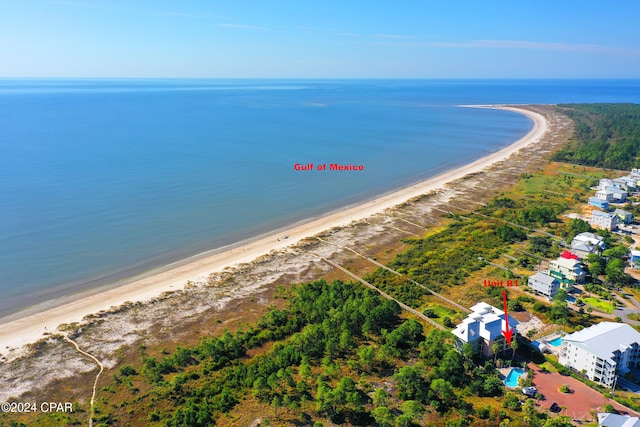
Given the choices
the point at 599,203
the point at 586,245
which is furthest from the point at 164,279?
the point at 599,203

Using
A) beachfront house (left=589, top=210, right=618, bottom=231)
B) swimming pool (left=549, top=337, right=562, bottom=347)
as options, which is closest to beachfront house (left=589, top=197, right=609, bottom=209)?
beachfront house (left=589, top=210, right=618, bottom=231)

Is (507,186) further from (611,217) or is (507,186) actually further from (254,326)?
(254,326)

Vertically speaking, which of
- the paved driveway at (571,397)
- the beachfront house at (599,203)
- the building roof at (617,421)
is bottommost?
the paved driveway at (571,397)

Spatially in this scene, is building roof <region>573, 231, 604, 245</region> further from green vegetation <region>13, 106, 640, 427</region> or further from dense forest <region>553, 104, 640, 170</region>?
dense forest <region>553, 104, 640, 170</region>

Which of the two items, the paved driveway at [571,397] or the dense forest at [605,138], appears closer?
the paved driveway at [571,397]

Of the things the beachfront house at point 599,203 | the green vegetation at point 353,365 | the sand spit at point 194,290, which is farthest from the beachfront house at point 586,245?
the sand spit at point 194,290

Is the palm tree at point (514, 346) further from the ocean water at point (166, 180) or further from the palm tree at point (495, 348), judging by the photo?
the ocean water at point (166, 180)

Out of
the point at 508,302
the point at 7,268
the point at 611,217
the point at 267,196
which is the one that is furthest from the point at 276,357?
the point at 611,217
